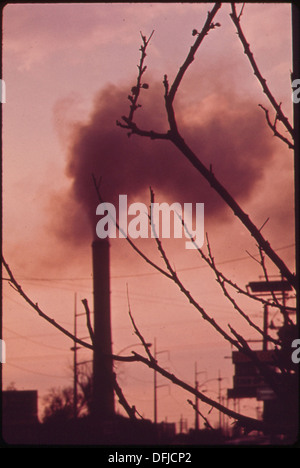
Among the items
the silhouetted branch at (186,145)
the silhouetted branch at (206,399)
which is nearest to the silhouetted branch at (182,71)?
the silhouetted branch at (186,145)

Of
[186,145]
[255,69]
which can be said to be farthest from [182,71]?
[255,69]

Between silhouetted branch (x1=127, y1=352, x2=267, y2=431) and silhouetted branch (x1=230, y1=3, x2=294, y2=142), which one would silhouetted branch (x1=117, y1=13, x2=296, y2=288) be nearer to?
silhouetted branch (x1=230, y1=3, x2=294, y2=142)

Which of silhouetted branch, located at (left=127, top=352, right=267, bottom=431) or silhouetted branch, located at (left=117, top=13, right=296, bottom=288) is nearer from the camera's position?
silhouetted branch, located at (left=117, top=13, right=296, bottom=288)

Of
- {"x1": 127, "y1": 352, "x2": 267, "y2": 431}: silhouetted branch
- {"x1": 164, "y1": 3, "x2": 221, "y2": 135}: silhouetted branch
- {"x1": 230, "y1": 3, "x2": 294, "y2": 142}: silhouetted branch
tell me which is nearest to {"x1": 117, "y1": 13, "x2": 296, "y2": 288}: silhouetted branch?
{"x1": 164, "y1": 3, "x2": 221, "y2": 135}: silhouetted branch

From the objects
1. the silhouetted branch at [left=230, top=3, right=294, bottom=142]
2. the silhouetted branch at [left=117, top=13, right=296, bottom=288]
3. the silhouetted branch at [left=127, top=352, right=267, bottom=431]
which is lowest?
the silhouetted branch at [left=127, top=352, right=267, bottom=431]

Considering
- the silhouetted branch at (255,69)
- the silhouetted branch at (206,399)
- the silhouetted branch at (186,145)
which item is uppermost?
the silhouetted branch at (255,69)

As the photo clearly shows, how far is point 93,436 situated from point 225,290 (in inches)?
1421

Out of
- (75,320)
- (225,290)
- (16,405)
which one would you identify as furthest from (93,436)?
(225,290)

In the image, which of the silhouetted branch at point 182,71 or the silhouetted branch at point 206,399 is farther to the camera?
the silhouetted branch at point 206,399

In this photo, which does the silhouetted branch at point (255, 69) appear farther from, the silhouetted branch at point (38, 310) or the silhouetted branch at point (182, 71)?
the silhouetted branch at point (38, 310)

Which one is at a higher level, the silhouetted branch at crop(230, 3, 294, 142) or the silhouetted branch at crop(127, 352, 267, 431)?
the silhouetted branch at crop(230, 3, 294, 142)

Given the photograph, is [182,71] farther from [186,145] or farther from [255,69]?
[255,69]

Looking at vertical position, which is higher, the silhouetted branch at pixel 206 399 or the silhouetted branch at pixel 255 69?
the silhouetted branch at pixel 255 69
